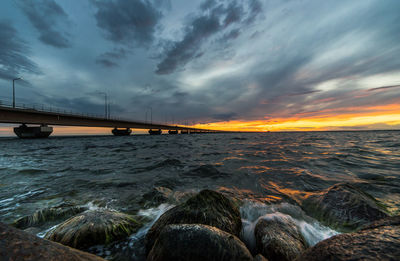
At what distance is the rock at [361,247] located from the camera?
1.28 meters

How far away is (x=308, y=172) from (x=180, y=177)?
6494 millimetres

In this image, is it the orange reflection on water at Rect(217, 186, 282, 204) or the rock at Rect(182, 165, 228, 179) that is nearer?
the orange reflection on water at Rect(217, 186, 282, 204)

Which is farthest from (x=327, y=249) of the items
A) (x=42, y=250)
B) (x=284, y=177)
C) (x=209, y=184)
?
(x=284, y=177)

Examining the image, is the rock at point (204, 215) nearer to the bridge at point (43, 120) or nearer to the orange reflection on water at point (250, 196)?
the orange reflection on water at point (250, 196)

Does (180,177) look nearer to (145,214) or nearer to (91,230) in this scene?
(145,214)

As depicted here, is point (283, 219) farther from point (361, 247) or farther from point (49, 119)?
point (49, 119)

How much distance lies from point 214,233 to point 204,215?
0.79 m

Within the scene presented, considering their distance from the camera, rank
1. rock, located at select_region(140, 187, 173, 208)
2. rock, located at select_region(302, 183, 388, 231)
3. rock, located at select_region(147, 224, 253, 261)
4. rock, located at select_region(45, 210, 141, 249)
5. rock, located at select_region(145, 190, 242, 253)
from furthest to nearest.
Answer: rock, located at select_region(140, 187, 173, 208) < rock, located at select_region(302, 183, 388, 231) < rock, located at select_region(145, 190, 242, 253) < rock, located at select_region(45, 210, 141, 249) < rock, located at select_region(147, 224, 253, 261)

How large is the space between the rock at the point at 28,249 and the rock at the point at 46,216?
305cm

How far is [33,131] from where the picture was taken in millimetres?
42188

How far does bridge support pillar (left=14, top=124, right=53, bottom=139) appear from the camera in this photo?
41275 mm

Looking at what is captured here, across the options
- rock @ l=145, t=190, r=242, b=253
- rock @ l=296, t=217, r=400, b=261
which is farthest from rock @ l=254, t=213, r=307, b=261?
rock @ l=296, t=217, r=400, b=261

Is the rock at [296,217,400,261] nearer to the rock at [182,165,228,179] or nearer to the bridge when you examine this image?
the rock at [182,165,228,179]

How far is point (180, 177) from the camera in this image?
710 centimetres
